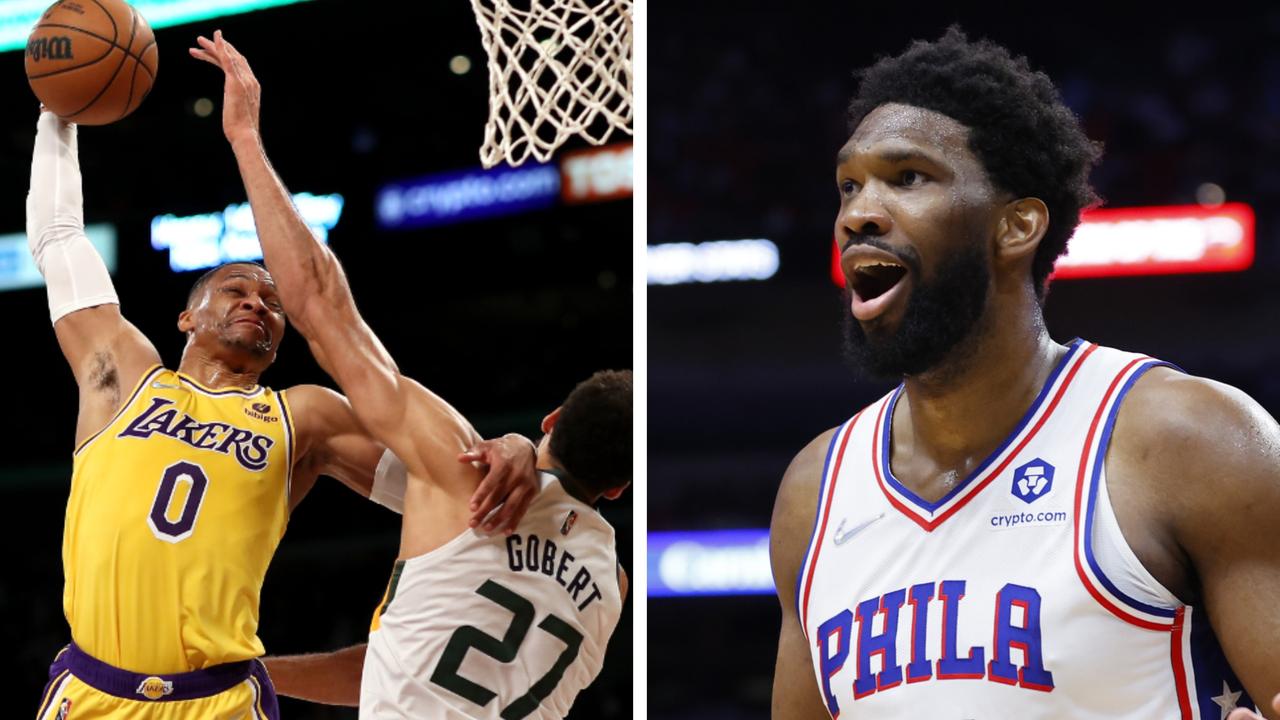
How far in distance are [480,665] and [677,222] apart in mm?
7015

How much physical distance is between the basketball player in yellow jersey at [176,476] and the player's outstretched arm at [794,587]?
3.43 feet

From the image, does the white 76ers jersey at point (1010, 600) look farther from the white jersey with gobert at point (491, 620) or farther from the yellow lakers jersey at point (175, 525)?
the yellow lakers jersey at point (175, 525)

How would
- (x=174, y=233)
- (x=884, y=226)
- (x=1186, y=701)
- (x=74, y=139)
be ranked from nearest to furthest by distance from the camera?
(x=1186, y=701)
(x=884, y=226)
(x=74, y=139)
(x=174, y=233)

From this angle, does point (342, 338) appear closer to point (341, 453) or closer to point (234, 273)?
point (341, 453)

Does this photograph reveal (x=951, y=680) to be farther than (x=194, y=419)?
No

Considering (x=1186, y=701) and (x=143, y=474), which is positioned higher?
(x=143, y=474)

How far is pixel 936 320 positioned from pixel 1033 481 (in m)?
0.27

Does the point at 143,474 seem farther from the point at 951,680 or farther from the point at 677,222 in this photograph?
the point at 677,222

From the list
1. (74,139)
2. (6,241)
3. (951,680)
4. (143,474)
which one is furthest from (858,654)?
(6,241)

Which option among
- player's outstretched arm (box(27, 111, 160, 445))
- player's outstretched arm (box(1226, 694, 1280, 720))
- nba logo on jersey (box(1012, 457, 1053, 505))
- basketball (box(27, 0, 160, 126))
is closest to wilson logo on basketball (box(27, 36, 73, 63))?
basketball (box(27, 0, 160, 126))

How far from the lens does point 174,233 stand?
33.1 ft

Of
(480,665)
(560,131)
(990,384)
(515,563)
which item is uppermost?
(560,131)

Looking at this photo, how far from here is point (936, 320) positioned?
207 centimetres

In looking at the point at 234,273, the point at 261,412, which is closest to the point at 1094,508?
the point at 261,412
